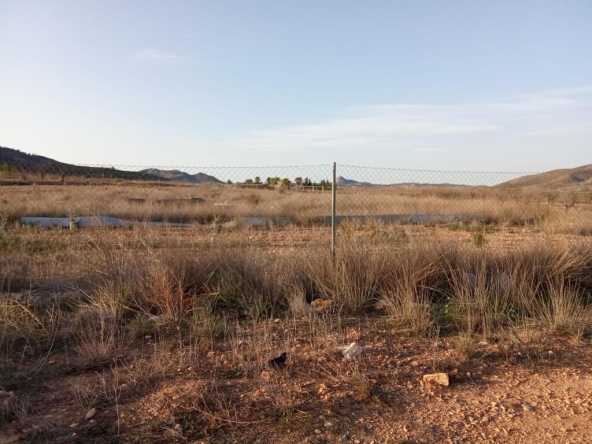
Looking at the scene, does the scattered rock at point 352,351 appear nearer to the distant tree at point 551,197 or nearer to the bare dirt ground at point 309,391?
the bare dirt ground at point 309,391

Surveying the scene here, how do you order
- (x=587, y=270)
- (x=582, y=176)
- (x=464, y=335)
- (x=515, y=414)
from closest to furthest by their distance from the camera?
(x=515, y=414), (x=464, y=335), (x=587, y=270), (x=582, y=176)

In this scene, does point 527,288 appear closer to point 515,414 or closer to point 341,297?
point 341,297

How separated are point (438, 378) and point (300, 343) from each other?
1.54 metres

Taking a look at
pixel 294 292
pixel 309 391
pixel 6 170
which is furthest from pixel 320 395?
pixel 6 170

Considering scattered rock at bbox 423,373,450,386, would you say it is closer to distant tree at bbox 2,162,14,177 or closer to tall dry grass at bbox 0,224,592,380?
tall dry grass at bbox 0,224,592,380

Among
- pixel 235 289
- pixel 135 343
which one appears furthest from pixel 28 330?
pixel 235 289

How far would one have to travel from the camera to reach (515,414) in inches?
146

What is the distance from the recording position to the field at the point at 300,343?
357 centimetres

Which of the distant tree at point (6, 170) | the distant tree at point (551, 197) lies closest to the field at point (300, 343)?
the distant tree at point (6, 170)

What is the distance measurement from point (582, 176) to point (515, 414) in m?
138

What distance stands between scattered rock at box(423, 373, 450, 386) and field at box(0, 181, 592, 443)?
0.06 m

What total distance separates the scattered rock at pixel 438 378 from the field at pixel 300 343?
0.20 ft

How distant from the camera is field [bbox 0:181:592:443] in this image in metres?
3.57

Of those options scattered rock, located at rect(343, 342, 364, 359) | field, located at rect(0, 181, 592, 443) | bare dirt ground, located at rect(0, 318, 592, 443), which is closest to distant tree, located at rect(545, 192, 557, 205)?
field, located at rect(0, 181, 592, 443)
